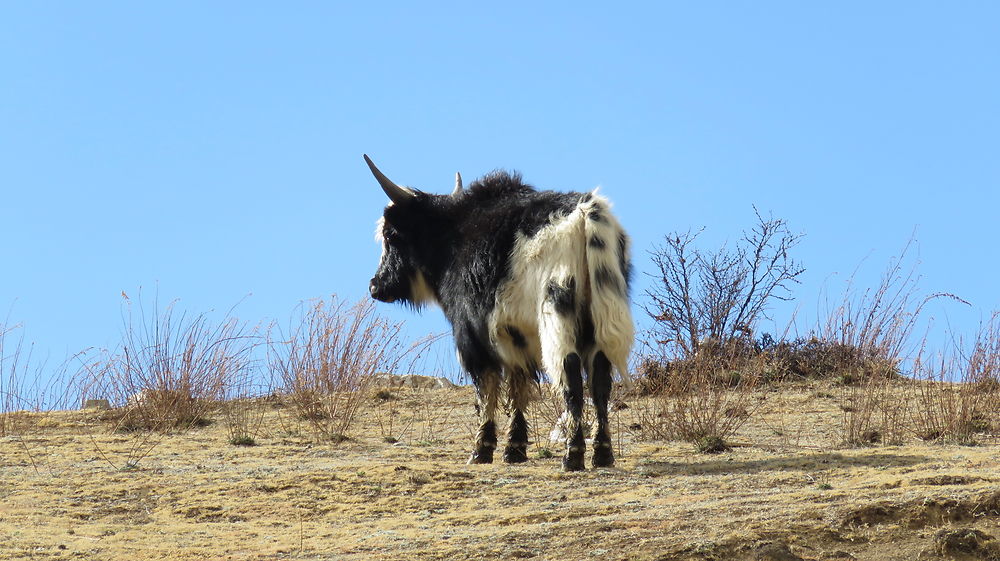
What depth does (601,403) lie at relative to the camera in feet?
27.3

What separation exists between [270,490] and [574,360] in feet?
7.19

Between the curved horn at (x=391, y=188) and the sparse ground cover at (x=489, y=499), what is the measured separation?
2075 mm

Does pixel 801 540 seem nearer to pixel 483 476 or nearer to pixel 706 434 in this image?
pixel 483 476

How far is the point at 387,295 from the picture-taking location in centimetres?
1056

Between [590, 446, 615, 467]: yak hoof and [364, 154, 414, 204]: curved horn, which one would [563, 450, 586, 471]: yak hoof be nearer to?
[590, 446, 615, 467]: yak hoof

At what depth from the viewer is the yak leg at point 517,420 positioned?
30.2 feet

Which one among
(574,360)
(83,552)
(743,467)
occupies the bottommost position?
(83,552)

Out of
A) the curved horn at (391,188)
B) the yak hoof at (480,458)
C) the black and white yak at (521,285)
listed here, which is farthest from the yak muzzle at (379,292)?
the yak hoof at (480,458)

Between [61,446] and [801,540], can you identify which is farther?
[61,446]

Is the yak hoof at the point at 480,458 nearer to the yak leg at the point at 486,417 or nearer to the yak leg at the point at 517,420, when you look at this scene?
the yak leg at the point at 486,417

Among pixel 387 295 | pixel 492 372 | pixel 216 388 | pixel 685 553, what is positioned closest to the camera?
pixel 685 553

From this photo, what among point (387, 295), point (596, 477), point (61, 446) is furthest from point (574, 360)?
point (61, 446)

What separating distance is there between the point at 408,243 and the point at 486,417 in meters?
1.69

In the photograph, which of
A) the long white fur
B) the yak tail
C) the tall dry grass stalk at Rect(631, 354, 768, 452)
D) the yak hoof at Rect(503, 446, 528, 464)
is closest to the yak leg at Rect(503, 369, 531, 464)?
the yak hoof at Rect(503, 446, 528, 464)
